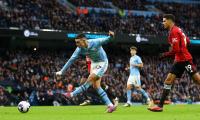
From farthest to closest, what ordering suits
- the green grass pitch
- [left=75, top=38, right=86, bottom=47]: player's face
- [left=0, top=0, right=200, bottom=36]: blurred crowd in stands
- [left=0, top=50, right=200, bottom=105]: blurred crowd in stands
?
[left=0, top=0, right=200, bottom=36]: blurred crowd in stands, [left=0, top=50, right=200, bottom=105]: blurred crowd in stands, [left=75, top=38, right=86, bottom=47]: player's face, the green grass pitch

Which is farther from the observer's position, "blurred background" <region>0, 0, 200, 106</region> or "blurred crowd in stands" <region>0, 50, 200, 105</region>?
"blurred background" <region>0, 0, 200, 106</region>

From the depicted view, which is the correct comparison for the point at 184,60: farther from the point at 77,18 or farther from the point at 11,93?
the point at 77,18

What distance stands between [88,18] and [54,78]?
791 cm

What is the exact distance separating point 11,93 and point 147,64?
674 inches

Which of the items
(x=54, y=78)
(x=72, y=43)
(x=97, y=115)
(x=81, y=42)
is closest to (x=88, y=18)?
(x=72, y=43)

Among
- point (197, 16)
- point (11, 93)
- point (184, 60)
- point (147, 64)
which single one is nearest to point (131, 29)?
point (147, 64)

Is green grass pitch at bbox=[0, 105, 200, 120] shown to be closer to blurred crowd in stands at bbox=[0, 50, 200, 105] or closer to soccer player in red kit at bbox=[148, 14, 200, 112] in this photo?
soccer player in red kit at bbox=[148, 14, 200, 112]

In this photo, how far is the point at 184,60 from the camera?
15023mm

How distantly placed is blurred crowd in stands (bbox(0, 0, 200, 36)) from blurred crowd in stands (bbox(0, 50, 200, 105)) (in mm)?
2535

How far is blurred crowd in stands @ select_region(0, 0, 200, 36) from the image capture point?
36.3 m

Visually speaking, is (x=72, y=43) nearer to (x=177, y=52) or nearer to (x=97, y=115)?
(x=177, y=52)

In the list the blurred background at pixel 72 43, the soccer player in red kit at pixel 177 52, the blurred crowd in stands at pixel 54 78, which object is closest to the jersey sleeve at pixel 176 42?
the soccer player in red kit at pixel 177 52

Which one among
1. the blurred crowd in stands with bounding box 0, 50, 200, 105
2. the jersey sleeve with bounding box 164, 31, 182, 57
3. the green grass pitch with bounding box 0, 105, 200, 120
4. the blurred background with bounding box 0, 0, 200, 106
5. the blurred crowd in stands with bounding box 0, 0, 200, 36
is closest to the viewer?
the green grass pitch with bounding box 0, 105, 200, 120

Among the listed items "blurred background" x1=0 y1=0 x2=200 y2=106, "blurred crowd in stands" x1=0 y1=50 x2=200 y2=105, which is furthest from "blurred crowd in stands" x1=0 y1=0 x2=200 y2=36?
"blurred crowd in stands" x1=0 y1=50 x2=200 y2=105
